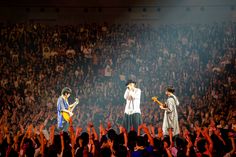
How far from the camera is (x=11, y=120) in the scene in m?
13.3

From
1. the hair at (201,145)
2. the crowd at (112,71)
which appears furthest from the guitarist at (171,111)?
the hair at (201,145)

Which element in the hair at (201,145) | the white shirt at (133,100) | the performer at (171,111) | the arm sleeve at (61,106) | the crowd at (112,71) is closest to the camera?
the hair at (201,145)

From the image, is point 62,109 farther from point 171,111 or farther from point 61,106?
point 171,111

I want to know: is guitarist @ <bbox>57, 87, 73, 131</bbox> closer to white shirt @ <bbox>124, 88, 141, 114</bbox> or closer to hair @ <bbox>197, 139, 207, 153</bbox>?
white shirt @ <bbox>124, 88, 141, 114</bbox>

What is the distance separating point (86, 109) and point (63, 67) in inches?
141

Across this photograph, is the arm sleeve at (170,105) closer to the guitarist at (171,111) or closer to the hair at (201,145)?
the guitarist at (171,111)

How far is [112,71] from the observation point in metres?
17.0

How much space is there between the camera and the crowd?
13570mm

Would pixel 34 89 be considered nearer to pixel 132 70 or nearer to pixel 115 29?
pixel 132 70

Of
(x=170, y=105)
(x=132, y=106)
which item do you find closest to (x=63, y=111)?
(x=132, y=106)

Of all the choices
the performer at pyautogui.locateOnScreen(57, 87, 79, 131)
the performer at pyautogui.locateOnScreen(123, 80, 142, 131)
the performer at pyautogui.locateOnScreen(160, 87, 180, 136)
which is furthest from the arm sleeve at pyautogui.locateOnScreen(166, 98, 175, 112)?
the performer at pyautogui.locateOnScreen(57, 87, 79, 131)

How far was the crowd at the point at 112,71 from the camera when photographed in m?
13.6

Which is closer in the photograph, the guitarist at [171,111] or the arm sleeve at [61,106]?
the guitarist at [171,111]

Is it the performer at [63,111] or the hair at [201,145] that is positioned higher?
the performer at [63,111]
